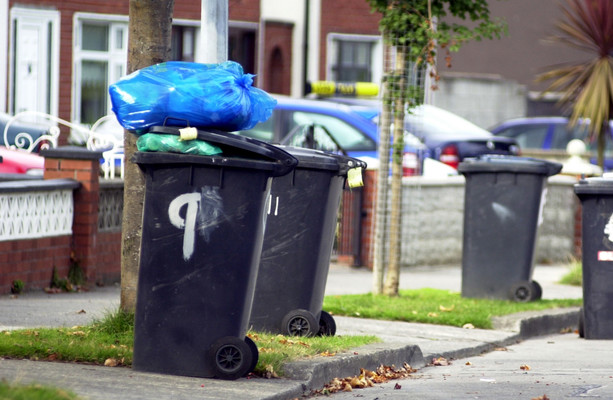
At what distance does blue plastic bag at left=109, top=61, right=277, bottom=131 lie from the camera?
6.74m

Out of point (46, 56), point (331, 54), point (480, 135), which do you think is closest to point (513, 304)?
point (480, 135)

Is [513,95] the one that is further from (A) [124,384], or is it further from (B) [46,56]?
(A) [124,384]

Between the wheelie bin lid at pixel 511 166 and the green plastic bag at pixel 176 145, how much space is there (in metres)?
5.58

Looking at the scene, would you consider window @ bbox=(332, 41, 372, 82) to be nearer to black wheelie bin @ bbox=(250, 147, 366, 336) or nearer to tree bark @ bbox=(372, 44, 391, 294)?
tree bark @ bbox=(372, 44, 391, 294)

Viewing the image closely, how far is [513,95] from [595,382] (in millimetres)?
25941

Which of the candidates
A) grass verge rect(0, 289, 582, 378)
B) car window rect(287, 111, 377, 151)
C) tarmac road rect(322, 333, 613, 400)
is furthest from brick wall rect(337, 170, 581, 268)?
grass verge rect(0, 289, 582, 378)

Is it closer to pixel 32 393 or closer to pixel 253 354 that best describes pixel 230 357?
pixel 253 354

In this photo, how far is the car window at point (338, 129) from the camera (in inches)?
673

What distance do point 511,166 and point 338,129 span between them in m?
5.87

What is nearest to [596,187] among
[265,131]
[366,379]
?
[366,379]

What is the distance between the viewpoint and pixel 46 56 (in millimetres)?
21422

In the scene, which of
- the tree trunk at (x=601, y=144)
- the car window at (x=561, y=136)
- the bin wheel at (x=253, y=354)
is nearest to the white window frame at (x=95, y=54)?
the tree trunk at (x=601, y=144)

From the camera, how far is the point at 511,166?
38.5 ft

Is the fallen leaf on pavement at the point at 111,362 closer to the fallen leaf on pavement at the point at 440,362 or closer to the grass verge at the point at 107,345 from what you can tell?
the grass verge at the point at 107,345
